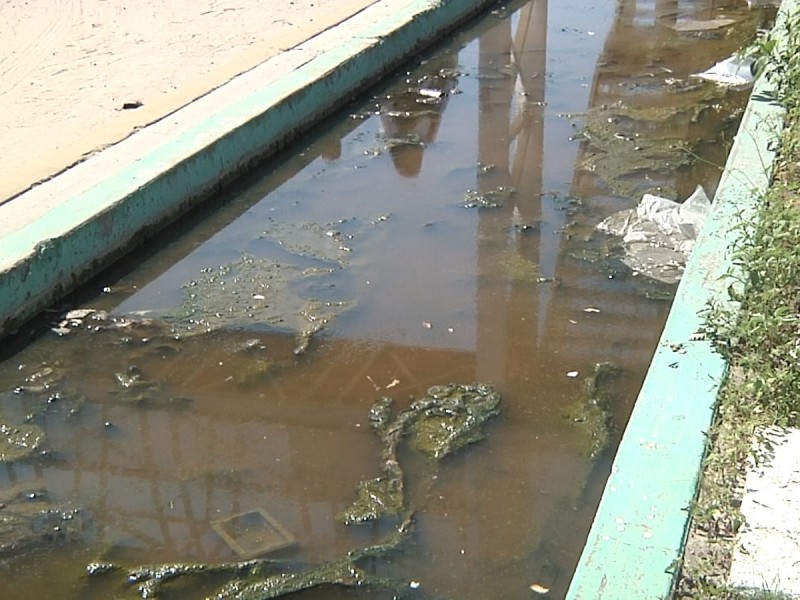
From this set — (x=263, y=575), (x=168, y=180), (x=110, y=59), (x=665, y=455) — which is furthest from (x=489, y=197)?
(x=110, y=59)

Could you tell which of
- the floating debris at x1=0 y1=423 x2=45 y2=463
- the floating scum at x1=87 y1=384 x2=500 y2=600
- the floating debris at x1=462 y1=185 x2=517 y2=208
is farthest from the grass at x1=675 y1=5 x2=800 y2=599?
the floating debris at x1=0 y1=423 x2=45 y2=463

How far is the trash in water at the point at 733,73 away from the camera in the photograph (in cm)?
698

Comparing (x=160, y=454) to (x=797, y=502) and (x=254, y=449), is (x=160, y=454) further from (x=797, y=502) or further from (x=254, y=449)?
(x=797, y=502)

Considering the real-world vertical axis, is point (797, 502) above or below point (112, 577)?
above

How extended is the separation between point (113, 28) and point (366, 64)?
7.19 feet

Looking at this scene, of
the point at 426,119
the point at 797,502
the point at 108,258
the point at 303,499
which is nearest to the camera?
the point at 797,502

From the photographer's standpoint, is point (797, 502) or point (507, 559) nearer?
point (797, 502)

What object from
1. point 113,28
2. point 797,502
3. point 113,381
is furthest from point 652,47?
point 797,502

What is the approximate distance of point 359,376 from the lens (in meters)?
3.97

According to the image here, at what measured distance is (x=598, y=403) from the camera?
376cm

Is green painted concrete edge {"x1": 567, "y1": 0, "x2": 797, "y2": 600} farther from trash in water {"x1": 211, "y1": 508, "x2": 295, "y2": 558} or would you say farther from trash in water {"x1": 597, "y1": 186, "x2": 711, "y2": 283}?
trash in water {"x1": 211, "y1": 508, "x2": 295, "y2": 558}

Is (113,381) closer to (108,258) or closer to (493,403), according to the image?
(108,258)

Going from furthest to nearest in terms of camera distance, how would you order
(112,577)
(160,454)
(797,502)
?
(160,454), (112,577), (797,502)

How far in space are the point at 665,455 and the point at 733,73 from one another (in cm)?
478
